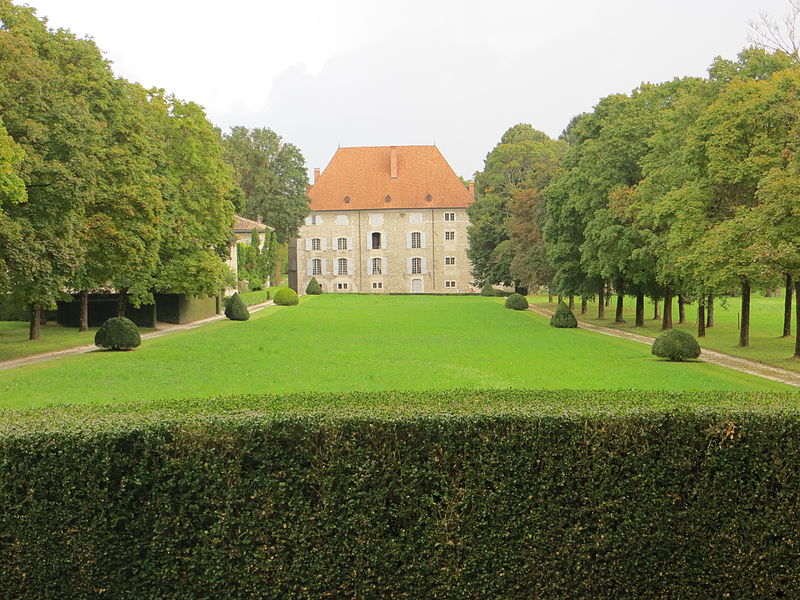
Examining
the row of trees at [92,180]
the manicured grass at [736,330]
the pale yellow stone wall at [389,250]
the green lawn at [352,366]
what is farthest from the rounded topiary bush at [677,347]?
the pale yellow stone wall at [389,250]

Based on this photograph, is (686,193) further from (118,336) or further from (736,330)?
(118,336)

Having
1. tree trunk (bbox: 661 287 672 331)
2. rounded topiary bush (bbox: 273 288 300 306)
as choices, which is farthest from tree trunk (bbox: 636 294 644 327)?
rounded topiary bush (bbox: 273 288 300 306)

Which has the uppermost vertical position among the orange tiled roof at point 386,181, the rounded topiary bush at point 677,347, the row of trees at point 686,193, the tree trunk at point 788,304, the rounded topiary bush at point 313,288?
the orange tiled roof at point 386,181

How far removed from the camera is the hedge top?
5457 millimetres

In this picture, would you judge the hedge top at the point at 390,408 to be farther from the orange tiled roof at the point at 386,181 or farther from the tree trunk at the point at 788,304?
the orange tiled roof at the point at 386,181

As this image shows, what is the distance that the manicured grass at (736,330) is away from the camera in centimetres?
2308

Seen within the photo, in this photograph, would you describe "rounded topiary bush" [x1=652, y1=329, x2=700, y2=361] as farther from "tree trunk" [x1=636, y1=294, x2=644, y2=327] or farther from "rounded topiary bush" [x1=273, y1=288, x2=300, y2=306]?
"rounded topiary bush" [x1=273, y1=288, x2=300, y2=306]

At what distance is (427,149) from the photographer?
8081cm

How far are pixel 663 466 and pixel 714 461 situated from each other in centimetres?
35

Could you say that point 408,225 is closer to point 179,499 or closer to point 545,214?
point 545,214

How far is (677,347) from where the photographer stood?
21094 millimetres

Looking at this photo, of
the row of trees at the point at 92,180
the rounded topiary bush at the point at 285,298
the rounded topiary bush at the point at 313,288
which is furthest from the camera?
the rounded topiary bush at the point at 313,288

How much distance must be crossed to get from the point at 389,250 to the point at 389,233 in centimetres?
172

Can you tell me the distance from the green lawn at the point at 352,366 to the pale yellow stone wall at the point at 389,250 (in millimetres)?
45229
